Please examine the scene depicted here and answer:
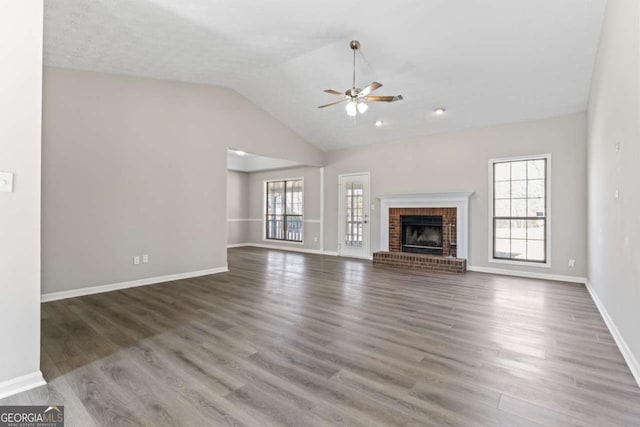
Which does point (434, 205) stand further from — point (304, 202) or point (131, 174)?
point (131, 174)

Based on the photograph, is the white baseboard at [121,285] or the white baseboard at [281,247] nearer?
the white baseboard at [121,285]

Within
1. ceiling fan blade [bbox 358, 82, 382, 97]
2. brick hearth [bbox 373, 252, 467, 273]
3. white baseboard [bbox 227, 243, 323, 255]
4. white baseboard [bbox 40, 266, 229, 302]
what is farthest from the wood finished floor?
white baseboard [bbox 227, 243, 323, 255]

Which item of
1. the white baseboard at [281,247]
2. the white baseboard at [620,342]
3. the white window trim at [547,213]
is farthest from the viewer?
the white baseboard at [281,247]

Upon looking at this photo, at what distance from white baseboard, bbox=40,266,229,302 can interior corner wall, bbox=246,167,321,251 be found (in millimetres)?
3476

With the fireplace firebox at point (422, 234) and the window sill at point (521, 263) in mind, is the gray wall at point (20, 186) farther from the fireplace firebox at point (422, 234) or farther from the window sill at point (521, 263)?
the window sill at point (521, 263)

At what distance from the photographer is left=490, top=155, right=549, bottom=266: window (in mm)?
5719

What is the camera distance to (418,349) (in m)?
2.70

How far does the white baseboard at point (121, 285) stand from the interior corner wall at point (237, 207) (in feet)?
14.7

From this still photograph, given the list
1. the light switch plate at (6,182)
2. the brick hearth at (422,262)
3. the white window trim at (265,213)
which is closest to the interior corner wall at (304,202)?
the white window trim at (265,213)

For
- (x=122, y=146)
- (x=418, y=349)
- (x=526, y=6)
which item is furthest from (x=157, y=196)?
(x=526, y=6)

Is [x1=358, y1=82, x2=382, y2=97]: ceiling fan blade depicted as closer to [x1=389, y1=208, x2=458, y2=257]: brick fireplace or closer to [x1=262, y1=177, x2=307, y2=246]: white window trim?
[x1=389, y1=208, x2=458, y2=257]: brick fireplace

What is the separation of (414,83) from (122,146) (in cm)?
470

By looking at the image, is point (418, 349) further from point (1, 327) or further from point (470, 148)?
point (470, 148)

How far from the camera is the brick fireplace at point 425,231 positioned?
253 inches
